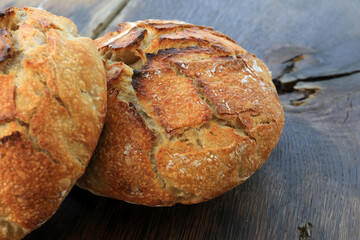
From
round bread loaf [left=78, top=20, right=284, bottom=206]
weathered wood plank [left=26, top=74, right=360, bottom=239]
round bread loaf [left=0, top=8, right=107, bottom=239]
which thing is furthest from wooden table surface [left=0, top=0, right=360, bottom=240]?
round bread loaf [left=0, top=8, right=107, bottom=239]

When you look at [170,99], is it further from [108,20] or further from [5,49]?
[108,20]

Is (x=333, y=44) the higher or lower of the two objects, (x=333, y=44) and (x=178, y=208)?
the higher

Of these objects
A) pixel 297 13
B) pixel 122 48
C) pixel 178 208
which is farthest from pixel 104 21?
pixel 178 208

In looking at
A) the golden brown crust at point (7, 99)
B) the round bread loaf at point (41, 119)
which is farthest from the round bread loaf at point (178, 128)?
Result: the golden brown crust at point (7, 99)

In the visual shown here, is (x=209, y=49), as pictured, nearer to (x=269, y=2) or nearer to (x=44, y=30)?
(x=44, y=30)

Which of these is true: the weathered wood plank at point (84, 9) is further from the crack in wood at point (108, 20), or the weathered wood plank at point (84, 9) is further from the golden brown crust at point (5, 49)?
the golden brown crust at point (5, 49)

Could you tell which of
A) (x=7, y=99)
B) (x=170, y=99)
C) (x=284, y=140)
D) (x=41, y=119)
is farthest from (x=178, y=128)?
(x=284, y=140)
